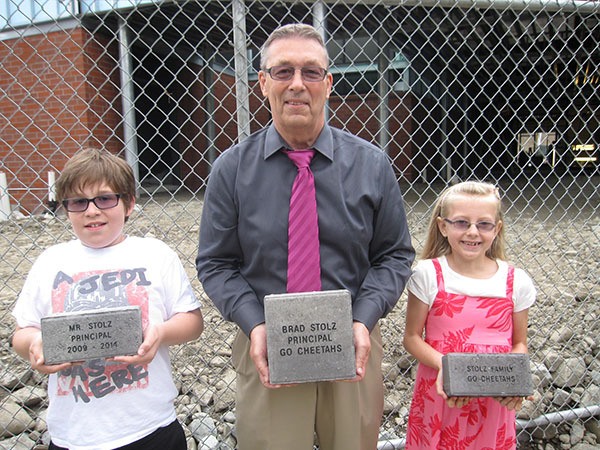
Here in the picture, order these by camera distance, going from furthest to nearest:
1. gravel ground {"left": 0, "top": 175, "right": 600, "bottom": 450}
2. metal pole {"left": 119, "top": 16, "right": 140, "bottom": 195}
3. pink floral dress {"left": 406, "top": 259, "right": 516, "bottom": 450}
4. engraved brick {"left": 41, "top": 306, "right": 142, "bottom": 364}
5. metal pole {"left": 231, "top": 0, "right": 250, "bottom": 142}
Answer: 1. metal pole {"left": 119, "top": 16, "right": 140, "bottom": 195}
2. gravel ground {"left": 0, "top": 175, "right": 600, "bottom": 450}
3. metal pole {"left": 231, "top": 0, "right": 250, "bottom": 142}
4. pink floral dress {"left": 406, "top": 259, "right": 516, "bottom": 450}
5. engraved brick {"left": 41, "top": 306, "right": 142, "bottom": 364}

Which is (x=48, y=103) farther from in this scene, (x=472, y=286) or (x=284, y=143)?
(x=472, y=286)

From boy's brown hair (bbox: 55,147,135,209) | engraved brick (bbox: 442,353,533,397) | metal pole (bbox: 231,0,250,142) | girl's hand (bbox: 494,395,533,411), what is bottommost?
girl's hand (bbox: 494,395,533,411)

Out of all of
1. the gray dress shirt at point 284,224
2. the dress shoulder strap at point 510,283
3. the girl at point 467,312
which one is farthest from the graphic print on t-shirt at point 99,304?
the dress shoulder strap at point 510,283

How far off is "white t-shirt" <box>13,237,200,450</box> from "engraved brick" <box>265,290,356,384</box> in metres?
0.41

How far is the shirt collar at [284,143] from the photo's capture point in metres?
1.68

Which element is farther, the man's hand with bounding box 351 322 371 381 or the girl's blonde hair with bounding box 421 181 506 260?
the girl's blonde hair with bounding box 421 181 506 260

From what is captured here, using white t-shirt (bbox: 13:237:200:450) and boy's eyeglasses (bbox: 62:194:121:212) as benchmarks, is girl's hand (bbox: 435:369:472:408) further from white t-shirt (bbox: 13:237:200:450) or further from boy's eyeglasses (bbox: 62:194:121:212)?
boy's eyeglasses (bbox: 62:194:121:212)

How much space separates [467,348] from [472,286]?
0.77 ft

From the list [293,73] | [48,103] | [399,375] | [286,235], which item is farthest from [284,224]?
[48,103]

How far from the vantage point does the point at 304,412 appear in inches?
66.8

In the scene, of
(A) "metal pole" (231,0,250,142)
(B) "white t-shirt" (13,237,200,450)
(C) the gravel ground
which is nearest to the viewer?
(B) "white t-shirt" (13,237,200,450)

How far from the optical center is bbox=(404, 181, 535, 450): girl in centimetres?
181

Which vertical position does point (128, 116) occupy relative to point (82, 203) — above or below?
above

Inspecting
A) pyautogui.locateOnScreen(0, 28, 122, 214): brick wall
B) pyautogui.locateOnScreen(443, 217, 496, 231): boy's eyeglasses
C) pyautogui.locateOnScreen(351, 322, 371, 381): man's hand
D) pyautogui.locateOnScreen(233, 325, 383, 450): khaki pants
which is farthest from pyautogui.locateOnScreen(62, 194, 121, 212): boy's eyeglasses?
pyautogui.locateOnScreen(0, 28, 122, 214): brick wall
